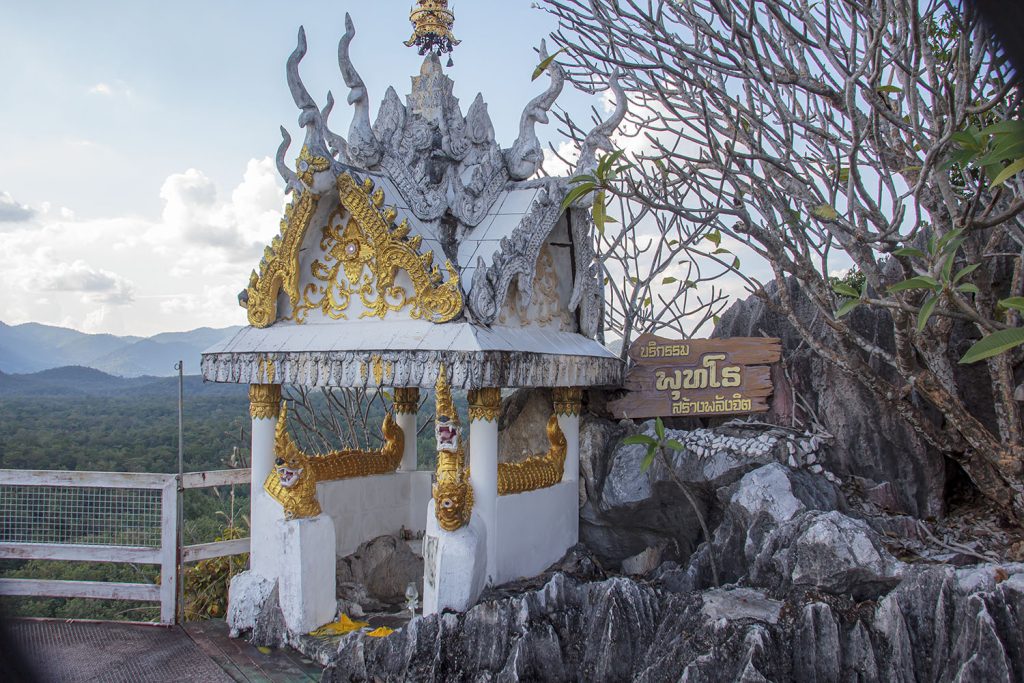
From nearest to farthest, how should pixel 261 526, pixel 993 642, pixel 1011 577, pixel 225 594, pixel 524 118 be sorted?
pixel 993 642 < pixel 1011 577 < pixel 261 526 < pixel 524 118 < pixel 225 594

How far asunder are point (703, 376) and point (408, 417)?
2.59 metres


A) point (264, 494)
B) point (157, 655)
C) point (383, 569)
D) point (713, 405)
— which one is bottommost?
point (157, 655)

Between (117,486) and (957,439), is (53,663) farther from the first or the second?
(957,439)

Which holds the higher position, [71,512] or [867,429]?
[867,429]

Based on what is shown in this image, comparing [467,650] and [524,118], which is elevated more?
[524,118]

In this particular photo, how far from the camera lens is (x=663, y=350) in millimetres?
6070

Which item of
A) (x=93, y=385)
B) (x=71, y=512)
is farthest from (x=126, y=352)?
(x=71, y=512)

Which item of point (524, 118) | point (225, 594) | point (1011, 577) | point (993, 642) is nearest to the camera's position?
point (993, 642)

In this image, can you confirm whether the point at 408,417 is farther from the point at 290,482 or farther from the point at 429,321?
the point at 429,321

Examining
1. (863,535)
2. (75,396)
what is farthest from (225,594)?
(75,396)

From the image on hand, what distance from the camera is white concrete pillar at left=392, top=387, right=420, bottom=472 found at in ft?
22.8

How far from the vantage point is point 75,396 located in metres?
24.0

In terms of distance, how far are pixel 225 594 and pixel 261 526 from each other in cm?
193

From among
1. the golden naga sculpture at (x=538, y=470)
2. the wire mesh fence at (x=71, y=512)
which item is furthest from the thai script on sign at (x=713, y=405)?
the wire mesh fence at (x=71, y=512)
